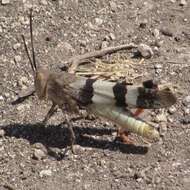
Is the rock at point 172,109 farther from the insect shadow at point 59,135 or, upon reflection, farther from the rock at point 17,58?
the rock at point 17,58

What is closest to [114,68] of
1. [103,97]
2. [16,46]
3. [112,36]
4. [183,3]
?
[112,36]

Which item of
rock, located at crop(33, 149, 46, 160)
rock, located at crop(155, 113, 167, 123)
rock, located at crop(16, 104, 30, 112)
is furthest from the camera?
rock, located at crop(16, 104, 30, 112)

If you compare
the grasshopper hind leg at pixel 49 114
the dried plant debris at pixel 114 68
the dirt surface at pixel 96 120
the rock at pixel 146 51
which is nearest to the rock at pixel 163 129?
the dirt surface at pixel 96 120

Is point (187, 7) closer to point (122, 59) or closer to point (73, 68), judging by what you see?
point (122, 59)

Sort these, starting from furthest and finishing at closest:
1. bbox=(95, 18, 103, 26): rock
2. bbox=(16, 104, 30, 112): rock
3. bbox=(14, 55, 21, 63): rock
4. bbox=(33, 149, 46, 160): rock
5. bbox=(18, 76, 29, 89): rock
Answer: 1. bbox=(95, 18, 103, 26): rock
2. bbox=(14, 55, 21, 63): rock
3. bbox=(18, 76, 29, 89): rock
4. bbox=(16, 104, 30, 112): rock
5. bbox=(33, 149, 46, 160): rock

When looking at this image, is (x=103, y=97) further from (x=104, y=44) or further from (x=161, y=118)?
(x=104, y=44)

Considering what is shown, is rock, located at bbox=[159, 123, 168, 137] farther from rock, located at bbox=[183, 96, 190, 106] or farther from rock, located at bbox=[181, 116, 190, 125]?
rock, located at bbox=[183, 96, 190, 106]

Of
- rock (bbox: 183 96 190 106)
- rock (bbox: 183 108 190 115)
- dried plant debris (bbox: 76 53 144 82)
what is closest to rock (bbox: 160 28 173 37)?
dried plant debris (bbox: 76 53 144 82)
